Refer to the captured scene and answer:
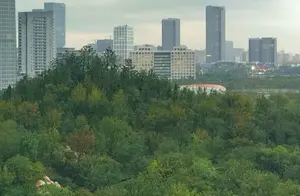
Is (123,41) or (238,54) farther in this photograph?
(238,54)

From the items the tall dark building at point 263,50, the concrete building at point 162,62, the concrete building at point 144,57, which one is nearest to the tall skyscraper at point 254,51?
the tall dark building at point 263,50

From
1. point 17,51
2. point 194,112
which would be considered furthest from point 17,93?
point 17,51

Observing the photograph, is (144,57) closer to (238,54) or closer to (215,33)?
(215,33)

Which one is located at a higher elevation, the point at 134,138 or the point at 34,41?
the point at 34,41

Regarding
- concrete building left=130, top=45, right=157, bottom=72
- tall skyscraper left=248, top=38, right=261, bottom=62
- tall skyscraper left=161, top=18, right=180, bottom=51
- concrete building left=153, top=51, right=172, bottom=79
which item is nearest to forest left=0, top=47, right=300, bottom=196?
concrete building left=130, top=45, right=157, bottom=72

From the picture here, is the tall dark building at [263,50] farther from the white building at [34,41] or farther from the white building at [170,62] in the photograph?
the white building at [34,41]

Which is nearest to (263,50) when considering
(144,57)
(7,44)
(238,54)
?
(238,54)
